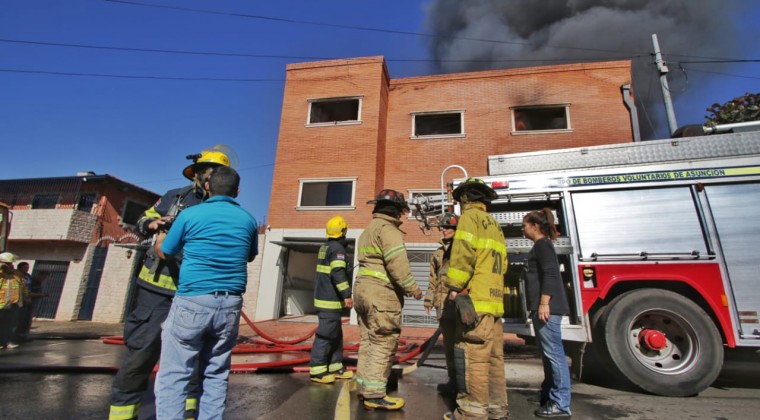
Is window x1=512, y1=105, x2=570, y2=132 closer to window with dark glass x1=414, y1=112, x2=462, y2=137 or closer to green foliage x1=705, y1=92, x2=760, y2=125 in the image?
window with dark glass x1=414, y1=112, x2=462, y2=137

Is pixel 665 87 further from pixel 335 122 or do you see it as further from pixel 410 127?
pixel 335 122

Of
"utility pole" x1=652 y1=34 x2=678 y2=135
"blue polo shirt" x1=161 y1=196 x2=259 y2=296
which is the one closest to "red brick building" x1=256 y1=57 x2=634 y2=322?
"utility pole" x1=652 y1=34 x2=678 y2=135

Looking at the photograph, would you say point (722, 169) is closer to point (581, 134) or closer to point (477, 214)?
point (477, 214)

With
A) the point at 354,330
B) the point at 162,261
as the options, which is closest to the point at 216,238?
the point at 162,261

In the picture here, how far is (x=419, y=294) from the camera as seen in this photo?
3418mm

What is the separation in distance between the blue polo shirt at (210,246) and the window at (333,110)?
1228 centimetres

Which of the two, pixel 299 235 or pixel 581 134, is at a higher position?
pixel 581 134

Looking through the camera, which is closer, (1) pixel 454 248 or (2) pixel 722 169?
(1) pixel 454 248

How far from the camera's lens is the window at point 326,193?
13.0 meters

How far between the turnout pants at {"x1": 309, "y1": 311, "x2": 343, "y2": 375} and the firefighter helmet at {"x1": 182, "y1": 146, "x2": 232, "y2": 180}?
2135 mm

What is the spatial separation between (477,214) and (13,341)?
8.75 m

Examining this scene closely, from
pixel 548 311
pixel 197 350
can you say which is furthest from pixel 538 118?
pixel 197 350

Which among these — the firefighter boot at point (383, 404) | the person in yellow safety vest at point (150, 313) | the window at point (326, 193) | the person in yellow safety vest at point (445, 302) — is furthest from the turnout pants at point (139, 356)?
the window at point (326, 193)

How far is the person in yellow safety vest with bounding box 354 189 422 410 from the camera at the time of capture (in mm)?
3162
